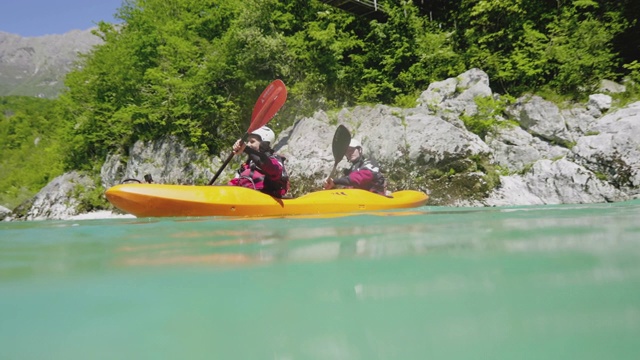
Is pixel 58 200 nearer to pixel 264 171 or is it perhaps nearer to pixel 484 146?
pixel 264 171

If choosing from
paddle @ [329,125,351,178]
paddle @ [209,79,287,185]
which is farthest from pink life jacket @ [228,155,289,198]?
paddle @ [329,125,351,178]

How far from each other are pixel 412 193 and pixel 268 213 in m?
3.22

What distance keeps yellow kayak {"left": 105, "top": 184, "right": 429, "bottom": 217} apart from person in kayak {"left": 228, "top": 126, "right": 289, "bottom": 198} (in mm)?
268

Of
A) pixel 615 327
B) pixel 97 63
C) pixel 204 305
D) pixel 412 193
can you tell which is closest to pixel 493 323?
pixel 615 327

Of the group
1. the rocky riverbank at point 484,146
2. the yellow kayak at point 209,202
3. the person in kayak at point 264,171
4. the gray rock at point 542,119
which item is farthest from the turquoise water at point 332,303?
the gray rock at point 542,119

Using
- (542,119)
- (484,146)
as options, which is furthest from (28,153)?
(542,119)

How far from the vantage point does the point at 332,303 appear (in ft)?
3.87

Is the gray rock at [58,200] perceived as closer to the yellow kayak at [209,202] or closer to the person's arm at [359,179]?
the yellow kayak at [209,202]

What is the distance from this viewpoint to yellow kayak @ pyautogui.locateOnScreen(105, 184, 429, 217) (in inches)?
193

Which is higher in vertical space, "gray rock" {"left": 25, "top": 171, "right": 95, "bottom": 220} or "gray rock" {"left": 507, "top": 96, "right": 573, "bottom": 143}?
"gray rock" {"left": 507, "top": 96, "right": 573, "bottom": 143}

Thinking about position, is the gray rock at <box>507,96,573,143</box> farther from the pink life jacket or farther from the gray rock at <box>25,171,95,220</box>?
the gray rock at <box>25,171,95,220</box>

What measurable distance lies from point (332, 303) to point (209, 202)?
4.14 metres

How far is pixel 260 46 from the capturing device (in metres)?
11.3

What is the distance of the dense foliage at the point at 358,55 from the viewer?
10.8 m
